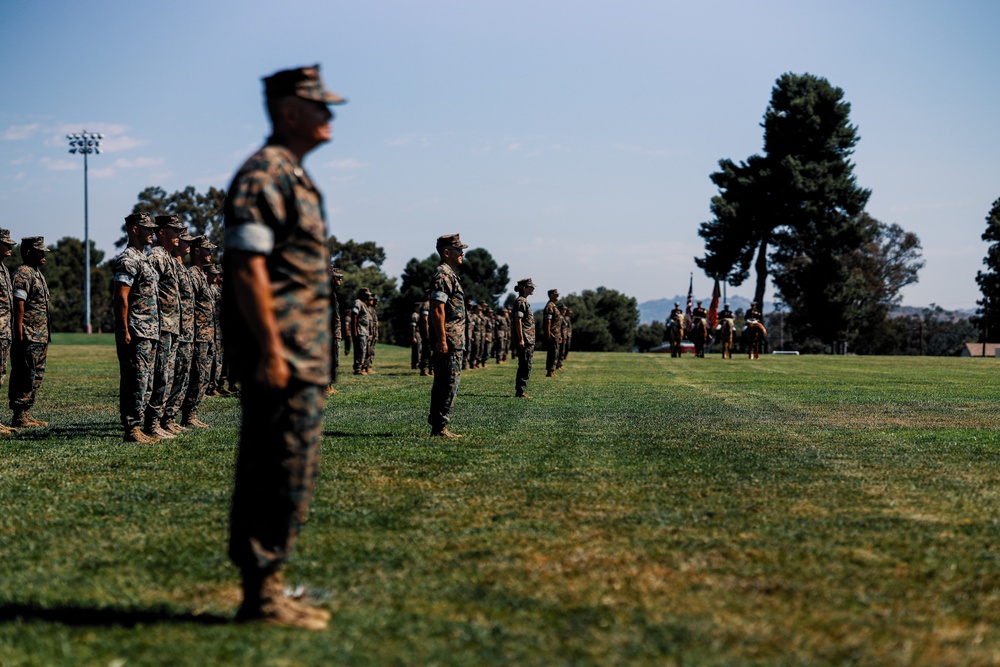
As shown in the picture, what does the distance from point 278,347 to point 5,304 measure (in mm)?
10682

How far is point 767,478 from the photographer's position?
8930 millimetres

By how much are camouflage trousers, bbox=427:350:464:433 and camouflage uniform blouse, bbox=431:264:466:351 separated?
0.15m

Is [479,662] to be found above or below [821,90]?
below

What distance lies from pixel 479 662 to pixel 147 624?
1.51 meters

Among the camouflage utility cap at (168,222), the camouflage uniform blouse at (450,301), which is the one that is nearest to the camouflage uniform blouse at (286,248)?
the camouflage uniform blouse at (450,301)

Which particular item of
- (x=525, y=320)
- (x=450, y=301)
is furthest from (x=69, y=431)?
(x=525, y=320)

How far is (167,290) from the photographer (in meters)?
11.8

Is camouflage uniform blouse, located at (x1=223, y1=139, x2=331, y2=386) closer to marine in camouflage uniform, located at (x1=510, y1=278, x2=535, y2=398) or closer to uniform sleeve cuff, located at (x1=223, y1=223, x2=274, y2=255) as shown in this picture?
uniform sleeve cuff, located at (x1=223, y1=223, x2=274, y2=255)

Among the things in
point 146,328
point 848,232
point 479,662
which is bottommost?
point 479,662

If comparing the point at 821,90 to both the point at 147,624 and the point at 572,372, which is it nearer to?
the point at 572,372

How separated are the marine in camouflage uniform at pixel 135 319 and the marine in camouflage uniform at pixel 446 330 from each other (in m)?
3.05

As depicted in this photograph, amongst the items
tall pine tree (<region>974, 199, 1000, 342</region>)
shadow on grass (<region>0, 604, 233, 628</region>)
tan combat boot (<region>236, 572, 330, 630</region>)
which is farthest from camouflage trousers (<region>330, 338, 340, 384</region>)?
tall pine tree (<region>974, 199, 1000, 342</region>)

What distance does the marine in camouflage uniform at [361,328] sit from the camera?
93.6ft

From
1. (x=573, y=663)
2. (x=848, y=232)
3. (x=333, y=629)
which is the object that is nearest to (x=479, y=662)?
(x=573, y=663)
